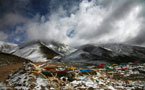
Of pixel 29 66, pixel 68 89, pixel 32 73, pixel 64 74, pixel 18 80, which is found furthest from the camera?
pixel 29 66

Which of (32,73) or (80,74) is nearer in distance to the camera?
(32,73)

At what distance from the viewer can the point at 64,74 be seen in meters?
16.8

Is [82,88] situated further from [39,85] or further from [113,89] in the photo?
[39,85]

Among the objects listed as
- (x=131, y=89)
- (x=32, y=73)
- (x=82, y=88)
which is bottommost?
(x=131, y=89)

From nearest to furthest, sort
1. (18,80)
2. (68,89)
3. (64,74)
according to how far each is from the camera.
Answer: (68,89) → (18,80) → (64,74)

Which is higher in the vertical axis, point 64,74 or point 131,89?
point 64,74

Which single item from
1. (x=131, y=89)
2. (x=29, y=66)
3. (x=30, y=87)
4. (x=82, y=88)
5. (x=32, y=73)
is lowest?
(x=131, y=89)

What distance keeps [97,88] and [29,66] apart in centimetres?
1439

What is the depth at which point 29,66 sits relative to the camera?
59.7ft

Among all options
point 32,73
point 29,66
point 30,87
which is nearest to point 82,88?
point 30,87

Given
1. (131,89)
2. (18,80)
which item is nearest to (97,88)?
(131,89)

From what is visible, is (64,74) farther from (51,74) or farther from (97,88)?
(97,88)

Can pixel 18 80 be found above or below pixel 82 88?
above

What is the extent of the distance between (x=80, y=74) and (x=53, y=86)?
7.32 meters
